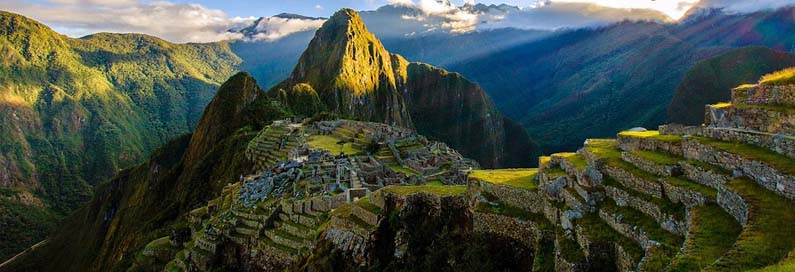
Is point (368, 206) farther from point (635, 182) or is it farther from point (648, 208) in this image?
point (648, 208)

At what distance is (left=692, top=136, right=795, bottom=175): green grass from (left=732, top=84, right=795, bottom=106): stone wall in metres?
1.88

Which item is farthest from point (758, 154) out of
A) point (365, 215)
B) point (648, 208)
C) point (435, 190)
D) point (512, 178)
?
point (365, 215)

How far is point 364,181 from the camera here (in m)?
35.2

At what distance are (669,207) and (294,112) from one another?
145606 mm

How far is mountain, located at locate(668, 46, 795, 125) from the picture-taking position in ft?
585

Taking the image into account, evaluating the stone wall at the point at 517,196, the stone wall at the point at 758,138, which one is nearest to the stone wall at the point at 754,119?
the stone wall at the point at 758,138

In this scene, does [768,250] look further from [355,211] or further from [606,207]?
[355,211]

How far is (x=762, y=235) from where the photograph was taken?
9258mm

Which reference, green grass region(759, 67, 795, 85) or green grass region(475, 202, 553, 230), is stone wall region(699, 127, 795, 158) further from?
green grass region(475, 202, 553, 230)

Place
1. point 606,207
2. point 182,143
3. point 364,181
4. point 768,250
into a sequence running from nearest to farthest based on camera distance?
point 768,250, point 606,207, point 364,181, point 182,143

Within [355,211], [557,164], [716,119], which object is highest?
[716,119]

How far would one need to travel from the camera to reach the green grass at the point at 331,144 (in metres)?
63.8

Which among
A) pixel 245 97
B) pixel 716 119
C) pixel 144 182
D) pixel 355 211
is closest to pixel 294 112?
pixel 245 97

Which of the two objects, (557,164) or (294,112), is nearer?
(557,164)
